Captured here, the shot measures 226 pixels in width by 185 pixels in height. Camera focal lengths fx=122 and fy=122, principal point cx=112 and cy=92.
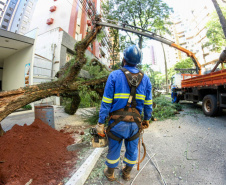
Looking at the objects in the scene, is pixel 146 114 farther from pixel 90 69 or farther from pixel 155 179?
pixel 90 69

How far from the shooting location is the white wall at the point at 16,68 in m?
8.52

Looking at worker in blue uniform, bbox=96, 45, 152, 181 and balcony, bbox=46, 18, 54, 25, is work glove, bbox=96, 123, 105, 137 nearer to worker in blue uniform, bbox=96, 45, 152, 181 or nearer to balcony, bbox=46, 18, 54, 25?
worker in blue uniform, bbox=96, 45, 152, 181

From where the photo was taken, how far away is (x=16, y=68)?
30.3 ft

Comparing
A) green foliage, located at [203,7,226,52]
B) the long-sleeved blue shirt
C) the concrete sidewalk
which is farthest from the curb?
green foliage, located at [203,7,226,52]

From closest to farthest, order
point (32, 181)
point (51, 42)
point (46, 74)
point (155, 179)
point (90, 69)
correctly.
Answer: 1. point (32, 181)
2. point (155, 179)
3. point (90, 69)
4. point (46, 74)
5. point (51, 42)

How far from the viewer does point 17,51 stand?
909cm

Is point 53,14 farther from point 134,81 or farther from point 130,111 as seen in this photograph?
point 130,111

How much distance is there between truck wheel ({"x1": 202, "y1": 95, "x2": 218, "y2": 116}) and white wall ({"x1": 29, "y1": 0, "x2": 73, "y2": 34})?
16.1 m

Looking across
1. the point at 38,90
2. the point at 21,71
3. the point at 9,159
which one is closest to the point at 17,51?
the point at 21,71

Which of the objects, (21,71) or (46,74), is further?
(46,74)

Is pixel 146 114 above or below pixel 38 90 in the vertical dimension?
below

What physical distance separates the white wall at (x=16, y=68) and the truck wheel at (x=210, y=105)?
1071 cm

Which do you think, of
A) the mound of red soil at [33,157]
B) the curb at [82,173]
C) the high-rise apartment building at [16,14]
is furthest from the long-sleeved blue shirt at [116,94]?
the high-rise apartment building at [16,14]

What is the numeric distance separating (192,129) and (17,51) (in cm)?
1189
